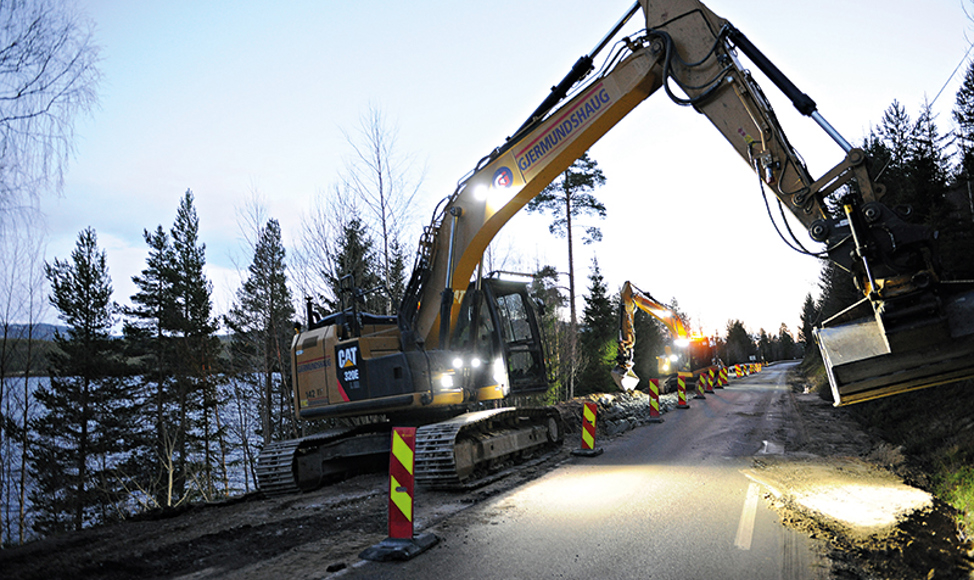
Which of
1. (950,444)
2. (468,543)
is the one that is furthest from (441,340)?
(950,444)

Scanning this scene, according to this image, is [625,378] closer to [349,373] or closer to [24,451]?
[349,373]

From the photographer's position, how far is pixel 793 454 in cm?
903

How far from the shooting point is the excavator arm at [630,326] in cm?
1619

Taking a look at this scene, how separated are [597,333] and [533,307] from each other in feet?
105

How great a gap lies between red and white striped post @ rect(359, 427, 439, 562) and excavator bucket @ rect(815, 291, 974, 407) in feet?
12.3

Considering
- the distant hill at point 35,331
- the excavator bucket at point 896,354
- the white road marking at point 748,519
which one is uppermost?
the distant hill at point 35,331

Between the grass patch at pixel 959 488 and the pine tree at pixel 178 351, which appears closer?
the grass patch at pixel 959 488

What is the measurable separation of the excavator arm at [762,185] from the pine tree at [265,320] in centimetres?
1120

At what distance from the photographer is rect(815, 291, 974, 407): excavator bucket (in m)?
4.58

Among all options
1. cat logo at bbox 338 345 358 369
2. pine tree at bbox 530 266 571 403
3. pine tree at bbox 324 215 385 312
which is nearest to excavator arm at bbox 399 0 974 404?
cat logo at bbox 338 345 358 369

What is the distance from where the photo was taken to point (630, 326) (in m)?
17.2

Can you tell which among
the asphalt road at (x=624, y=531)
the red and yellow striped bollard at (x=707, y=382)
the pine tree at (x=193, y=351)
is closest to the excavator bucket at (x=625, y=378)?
the asphalt road at (x=624, y=531)

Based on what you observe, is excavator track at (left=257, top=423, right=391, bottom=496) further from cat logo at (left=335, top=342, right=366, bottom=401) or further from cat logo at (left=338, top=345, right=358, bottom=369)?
cat logo at (left=338, top=345, right=358, bottom=369)

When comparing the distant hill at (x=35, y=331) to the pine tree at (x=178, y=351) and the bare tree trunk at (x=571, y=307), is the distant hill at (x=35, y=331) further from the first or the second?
the bare tree trunk at (x=571, y=307)
